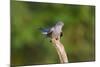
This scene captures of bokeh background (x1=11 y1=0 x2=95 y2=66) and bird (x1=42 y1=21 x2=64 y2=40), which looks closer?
bokeh background (x1=11 y1=0 x2=95 y2=66)

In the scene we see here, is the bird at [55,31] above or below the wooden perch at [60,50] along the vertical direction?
above

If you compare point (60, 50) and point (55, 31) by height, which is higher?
point (55, 31)

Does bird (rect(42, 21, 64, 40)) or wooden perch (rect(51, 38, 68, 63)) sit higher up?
bird (rect(42, 21, 64, 40))
